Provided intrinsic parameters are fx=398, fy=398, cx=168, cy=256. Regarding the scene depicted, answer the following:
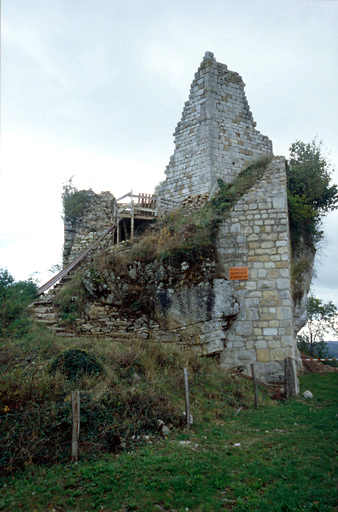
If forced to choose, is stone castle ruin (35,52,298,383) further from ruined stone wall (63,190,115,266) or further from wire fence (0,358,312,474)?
ruined stone wall (63,190,115,266)

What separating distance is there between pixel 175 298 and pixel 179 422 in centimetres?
416

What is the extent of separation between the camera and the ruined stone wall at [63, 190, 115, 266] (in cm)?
1867

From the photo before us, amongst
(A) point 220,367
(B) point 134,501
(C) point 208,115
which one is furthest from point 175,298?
(C) point 208,115

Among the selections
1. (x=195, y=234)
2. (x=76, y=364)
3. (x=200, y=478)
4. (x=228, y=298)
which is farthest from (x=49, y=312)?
(x=200, y=478)

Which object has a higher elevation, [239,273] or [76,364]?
[239,273]

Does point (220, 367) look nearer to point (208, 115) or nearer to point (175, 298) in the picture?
point (175, 298)

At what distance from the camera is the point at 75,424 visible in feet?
19.9

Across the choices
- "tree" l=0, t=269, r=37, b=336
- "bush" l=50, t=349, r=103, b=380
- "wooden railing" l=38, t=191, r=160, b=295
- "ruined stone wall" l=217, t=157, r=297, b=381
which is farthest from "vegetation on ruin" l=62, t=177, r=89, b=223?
"bush" l=50, t=349, r=103, b=380

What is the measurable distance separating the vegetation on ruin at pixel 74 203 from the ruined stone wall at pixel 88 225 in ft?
0.35

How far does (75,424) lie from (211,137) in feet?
39.0

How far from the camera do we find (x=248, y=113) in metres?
16.1

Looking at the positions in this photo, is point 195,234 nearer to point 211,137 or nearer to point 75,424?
point 211,137

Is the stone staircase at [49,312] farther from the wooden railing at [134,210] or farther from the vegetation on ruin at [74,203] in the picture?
the vegetation on ruin at [74,203]

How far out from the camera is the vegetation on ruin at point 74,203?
1925 cm
